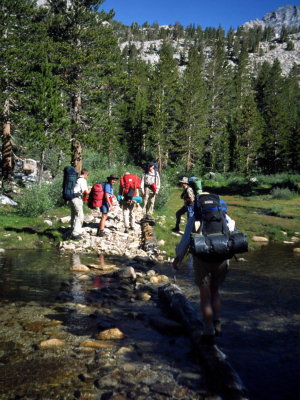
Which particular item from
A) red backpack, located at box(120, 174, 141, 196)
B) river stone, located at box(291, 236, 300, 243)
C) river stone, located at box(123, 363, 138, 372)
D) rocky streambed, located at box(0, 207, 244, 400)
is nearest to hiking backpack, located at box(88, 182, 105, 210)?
red backpack, located at box(120, 174, 141, 196)

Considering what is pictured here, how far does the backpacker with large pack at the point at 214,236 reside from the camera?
4.26m

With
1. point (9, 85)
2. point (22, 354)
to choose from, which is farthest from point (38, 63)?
point (22, 354)

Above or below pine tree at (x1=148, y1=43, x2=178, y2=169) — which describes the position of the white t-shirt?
below

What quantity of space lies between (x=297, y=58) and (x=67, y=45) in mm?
160174

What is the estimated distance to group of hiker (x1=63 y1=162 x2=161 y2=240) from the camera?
35.4 feet

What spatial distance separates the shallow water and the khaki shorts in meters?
0.90

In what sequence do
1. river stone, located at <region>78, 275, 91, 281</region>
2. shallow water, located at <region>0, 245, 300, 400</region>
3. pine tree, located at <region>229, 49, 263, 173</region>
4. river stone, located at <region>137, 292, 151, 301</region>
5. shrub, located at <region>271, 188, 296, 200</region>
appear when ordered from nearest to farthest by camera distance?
shallow water, located at <region>0, 245, 300, 400</region> < river stone, located at <region>137, 292, 151, 301</region> < river stone, located at <region>78, 275, 91, 281</region> < shrub, located at <region>271, 188, 296, 200</region> < pine tree, located at <region>229, 49, 263, 173</region>

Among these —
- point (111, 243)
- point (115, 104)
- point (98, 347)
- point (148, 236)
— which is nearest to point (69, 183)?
point (111, 243)

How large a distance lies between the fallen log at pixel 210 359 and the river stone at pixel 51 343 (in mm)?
1655

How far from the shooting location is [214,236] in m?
4.34

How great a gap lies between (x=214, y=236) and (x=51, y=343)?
236 cm

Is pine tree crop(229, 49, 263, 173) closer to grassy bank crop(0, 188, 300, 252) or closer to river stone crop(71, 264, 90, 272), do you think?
grassy bank crop(0, 188, 300, 252)

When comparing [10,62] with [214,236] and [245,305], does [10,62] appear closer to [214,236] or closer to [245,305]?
[245,305]

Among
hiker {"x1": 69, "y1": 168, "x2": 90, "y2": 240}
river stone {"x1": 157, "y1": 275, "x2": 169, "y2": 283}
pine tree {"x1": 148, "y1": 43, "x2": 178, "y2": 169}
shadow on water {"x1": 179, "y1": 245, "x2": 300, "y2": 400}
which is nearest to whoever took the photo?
shadow on water {"x1": 179, "y1": 245, "x2": 300, "y2": 400}
